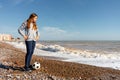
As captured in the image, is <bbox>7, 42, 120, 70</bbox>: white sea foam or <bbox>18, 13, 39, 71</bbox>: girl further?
<bbox>7, 42, 120, 70</bbox>: white sea foam

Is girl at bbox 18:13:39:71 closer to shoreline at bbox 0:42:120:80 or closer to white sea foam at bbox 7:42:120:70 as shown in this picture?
shoreline at bbox 0:42:120:80

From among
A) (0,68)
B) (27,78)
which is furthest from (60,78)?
(0,68)

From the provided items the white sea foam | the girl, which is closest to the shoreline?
the girl

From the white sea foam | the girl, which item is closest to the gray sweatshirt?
the girl

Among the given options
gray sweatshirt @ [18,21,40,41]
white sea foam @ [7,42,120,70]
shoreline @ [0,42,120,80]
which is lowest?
white sea foam @ [7,42,120,70]

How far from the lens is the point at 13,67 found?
34.3 ft

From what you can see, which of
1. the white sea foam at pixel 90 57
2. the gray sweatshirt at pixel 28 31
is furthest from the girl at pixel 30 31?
the white sea foam at pixel 90 57

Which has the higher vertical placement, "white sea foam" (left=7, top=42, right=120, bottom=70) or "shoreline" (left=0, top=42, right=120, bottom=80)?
"shoreline" (left=0, top=42, right=120, bottom=80)

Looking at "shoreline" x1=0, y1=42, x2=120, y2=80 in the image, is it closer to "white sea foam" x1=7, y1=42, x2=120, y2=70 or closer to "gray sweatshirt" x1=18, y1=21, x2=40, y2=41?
"gray sweatshirt" x1=18, y1=21, x2=40, y2=41

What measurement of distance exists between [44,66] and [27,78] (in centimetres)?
206

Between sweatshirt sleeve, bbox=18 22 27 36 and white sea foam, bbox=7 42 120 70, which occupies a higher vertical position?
sweatshirt sleeve, bbox=18 22 27 36

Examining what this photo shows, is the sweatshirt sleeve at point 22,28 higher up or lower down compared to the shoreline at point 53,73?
higher up

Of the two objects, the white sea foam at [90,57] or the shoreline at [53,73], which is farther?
the white sea foam at [90,57]

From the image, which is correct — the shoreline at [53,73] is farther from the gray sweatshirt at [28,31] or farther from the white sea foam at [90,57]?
the white sea foam at [90,57]
